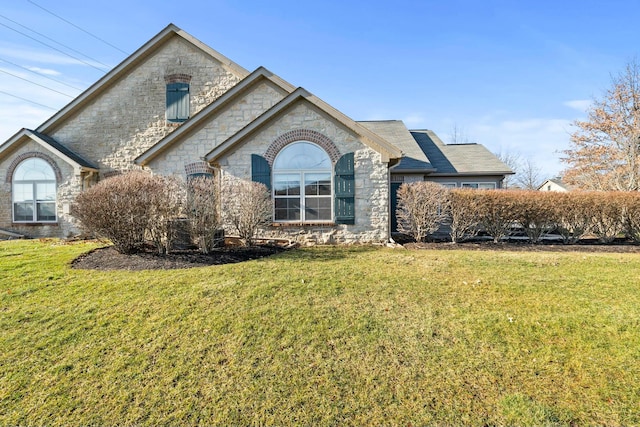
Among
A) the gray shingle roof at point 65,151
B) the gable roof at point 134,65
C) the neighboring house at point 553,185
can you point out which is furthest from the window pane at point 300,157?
the neighboring house at point 553,185

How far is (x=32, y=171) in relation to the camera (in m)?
13.5

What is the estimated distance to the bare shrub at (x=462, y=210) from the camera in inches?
402

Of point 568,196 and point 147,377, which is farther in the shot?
point 568,196

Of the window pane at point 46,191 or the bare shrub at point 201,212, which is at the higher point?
the window pane at point 46,191

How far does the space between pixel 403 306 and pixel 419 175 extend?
10440 millimetres

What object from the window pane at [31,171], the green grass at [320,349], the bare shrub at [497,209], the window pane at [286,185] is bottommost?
the green grass at [320,349]

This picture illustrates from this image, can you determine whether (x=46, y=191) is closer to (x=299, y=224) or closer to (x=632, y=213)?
(x=299, y=224)

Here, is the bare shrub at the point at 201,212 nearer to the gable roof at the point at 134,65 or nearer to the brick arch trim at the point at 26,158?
the gable roof at the point at 134,65

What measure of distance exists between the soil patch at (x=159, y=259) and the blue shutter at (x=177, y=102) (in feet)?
24.5

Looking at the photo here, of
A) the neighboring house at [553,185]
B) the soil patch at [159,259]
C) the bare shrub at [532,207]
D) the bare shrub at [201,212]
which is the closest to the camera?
the soil patch at [159,259]

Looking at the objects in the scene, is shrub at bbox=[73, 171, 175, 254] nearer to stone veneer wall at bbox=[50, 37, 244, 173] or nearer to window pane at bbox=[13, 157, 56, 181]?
stone veneer wall at bbox=[50, 37, 244, 173]

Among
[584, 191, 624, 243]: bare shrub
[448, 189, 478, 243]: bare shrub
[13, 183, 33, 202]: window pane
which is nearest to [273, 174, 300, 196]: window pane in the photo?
[448, 189, 478, 243]: bare shrub

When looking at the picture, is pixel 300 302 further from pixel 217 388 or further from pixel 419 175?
pixel 419 175

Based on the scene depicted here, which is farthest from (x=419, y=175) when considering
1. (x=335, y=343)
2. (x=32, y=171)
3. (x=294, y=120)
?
(x=32, y=171)
